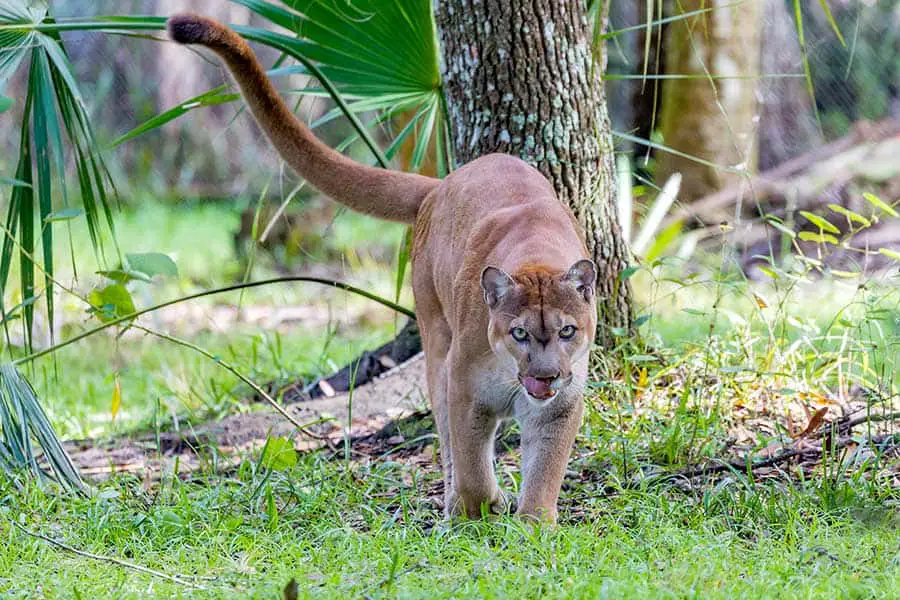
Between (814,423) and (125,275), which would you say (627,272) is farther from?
(125,275)

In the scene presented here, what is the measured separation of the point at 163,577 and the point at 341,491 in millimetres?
965

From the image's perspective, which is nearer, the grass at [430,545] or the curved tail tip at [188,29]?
the grass at [430,545]

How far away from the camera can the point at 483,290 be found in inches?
129

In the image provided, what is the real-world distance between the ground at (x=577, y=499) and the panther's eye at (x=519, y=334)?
1.72 ft

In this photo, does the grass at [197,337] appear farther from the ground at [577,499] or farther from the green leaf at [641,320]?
the green leaf at [641,320]

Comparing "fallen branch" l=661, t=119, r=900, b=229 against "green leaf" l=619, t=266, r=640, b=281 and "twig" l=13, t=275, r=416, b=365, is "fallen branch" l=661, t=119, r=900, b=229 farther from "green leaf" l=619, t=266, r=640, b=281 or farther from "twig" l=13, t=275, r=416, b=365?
"twig" l=13, t=275, r=416, b=365

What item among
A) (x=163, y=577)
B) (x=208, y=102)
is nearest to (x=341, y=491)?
(x=163, y=577)

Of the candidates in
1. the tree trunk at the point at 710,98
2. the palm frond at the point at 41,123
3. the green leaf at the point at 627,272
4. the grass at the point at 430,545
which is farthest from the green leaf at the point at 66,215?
the tree trunk at the point at 710,98

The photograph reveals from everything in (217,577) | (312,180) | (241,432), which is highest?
(312,180)

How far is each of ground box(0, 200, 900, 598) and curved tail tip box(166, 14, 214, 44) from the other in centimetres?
131

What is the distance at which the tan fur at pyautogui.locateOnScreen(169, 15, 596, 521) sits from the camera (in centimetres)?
319

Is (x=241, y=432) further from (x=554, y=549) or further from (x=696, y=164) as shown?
(x=696, y=164)

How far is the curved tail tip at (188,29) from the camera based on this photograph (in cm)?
359

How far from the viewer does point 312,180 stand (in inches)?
160
